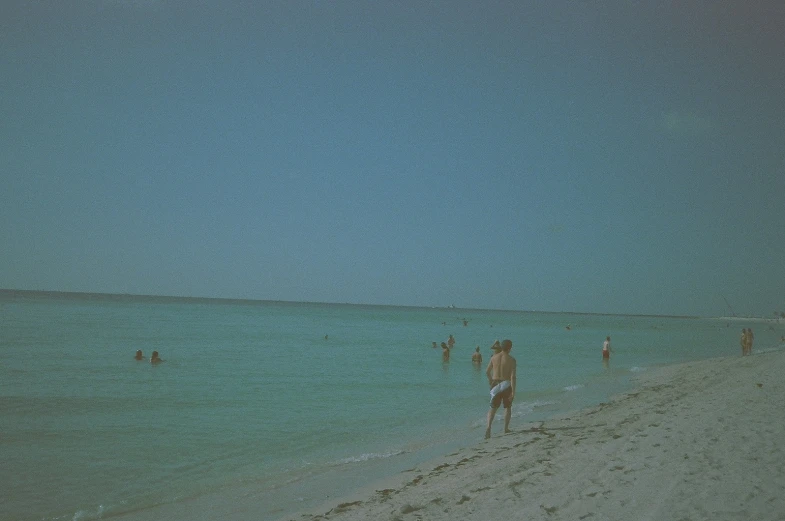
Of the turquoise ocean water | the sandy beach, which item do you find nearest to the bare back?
the sandy beach

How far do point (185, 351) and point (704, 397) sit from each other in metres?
25.2

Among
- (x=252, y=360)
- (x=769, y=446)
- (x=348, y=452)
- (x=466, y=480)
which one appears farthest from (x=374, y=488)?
(x=252, y=360)

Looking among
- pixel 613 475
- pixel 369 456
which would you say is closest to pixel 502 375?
pixel 369 456

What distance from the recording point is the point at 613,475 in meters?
5.72

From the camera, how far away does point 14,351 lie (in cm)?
2366

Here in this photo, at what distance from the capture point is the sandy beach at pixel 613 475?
187 inches

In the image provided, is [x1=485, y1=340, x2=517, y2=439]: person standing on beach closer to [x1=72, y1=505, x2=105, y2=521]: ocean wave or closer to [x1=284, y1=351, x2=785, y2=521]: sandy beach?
[x1=284, y1=351, x2=785, y2=521]: sandy beach

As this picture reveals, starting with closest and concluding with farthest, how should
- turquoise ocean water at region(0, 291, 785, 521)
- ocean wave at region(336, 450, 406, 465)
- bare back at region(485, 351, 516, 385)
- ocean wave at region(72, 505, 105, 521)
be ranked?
ocean wave at region(72, 505, 105, 521) < turquoise ocean water at region(0, 291, 785, 521) < ocean wave at region(336, 450, 406, 465) < bare back at region(485, 351, 516, 385)

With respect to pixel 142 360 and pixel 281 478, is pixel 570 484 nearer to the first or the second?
pixel 281 478

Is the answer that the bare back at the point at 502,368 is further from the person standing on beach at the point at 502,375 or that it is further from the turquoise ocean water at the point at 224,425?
the turquoise ocean water at the point at 224,425

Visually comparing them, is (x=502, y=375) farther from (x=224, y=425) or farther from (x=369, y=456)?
(x=224, y=425)

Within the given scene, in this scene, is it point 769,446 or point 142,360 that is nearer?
point 769,446

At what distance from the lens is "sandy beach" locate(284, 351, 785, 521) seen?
474 cm


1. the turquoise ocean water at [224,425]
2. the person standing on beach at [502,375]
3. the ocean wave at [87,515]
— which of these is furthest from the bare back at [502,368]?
the ocean wave at [87,515]
